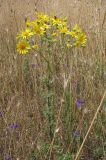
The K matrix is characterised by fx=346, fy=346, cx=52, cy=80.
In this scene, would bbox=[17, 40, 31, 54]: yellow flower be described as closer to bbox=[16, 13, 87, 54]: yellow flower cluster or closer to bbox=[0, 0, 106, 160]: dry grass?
bbox=[16, 13, 87, 54]: yellow flower cluster

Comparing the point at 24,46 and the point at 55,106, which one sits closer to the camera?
the point at 24,46

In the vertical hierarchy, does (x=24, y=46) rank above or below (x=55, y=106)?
above

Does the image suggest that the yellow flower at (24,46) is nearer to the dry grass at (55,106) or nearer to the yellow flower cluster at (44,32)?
the yellow flower cluster at (44,32)

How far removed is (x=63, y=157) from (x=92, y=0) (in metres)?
3.70

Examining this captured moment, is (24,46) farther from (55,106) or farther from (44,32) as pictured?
(55,106)

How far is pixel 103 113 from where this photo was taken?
2033 millimetres

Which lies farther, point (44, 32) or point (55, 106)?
point (55, 106)

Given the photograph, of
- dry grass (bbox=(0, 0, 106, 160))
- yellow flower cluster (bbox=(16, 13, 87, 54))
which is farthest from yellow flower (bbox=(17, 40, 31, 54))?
dry grass (bbox=(0, 0, 106, 160))

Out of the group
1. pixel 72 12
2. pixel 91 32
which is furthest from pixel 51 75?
pixel 72 12

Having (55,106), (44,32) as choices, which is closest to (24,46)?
(44,32)

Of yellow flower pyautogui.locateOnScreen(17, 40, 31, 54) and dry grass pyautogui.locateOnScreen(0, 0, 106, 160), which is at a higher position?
yellow flower pyautogui.locateOnScreen(17, 40, 31, 54)

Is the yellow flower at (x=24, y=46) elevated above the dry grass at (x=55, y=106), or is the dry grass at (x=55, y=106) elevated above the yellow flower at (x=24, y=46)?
the yellow flower at (x=24, y=46)

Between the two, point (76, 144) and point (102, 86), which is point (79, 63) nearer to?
point (102, 86)

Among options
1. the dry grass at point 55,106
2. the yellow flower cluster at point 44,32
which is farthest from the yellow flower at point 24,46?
the dry grass at point 55,106
